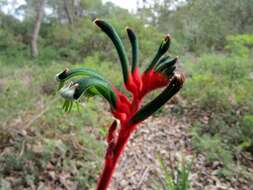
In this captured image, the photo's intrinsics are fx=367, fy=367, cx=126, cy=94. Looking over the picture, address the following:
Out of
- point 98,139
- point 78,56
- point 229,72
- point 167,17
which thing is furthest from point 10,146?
point 167,17

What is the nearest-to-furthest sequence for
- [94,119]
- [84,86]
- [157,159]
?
[84,86]
[157,159]
[94,119]

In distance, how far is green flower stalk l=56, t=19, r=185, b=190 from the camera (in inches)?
27.1

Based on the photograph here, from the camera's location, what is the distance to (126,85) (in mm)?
775

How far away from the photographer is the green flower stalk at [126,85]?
69 centimetres

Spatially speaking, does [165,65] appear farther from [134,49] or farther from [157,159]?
[157,159]

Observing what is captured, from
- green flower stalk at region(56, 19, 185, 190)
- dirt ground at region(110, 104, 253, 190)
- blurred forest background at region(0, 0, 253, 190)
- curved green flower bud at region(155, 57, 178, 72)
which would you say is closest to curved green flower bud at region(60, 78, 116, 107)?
green flower stalk at region(56, 19, 185, 190)

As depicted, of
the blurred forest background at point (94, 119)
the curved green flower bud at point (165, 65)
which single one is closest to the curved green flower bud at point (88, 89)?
the curved green flower bud at point (165, 65)

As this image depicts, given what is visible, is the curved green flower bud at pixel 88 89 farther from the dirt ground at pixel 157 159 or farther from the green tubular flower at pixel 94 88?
the dirt ground at pixel 157 159

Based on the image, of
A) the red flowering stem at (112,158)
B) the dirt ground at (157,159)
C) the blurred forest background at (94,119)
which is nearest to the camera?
the red flowering stem at (112,158)

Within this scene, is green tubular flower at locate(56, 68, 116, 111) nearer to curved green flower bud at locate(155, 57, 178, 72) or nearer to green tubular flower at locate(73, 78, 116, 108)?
green tubular flower at locate(73, 78, 116, 108)

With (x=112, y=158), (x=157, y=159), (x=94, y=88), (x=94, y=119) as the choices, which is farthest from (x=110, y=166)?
(x=94, y=119)

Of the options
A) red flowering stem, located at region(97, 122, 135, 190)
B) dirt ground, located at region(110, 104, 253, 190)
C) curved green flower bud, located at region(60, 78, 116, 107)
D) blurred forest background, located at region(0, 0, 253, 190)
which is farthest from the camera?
dirt ground, located at region(110, 104, 253, 190)

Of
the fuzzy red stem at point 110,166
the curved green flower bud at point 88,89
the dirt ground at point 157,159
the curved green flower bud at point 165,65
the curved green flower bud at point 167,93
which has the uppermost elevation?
the dirt ground at point 157,159

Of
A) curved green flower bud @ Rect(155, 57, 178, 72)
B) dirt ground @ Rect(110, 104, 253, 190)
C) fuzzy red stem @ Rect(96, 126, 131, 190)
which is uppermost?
dirt ground @ Rect(110, 104, 253, 190)
